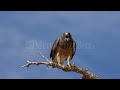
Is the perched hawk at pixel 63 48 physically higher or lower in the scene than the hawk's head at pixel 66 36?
lower

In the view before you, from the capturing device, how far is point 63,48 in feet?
25.0

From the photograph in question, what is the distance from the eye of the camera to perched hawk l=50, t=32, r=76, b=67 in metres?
7.54

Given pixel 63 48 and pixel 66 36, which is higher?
pixel 66 36

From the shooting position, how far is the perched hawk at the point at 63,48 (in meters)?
7.54

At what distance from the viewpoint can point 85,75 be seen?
6281 millimetres

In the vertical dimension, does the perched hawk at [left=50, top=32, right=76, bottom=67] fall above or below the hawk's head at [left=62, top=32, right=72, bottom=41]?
below
